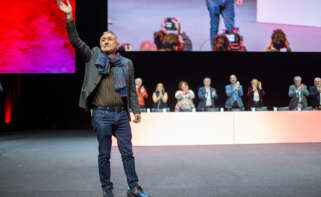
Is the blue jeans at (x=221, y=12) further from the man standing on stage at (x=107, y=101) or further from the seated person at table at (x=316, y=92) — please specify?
the man standing on stage at (x=107, y=101)

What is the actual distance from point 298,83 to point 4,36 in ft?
20.6

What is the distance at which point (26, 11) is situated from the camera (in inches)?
223

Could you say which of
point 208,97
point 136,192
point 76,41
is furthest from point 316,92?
point 76,41

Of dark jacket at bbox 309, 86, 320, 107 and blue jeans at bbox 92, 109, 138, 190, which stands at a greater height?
dark jacket at bbox 309, 86, 320, 107

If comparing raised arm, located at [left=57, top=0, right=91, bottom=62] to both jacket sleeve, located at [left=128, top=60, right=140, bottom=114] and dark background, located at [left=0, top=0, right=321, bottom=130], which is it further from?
dark background, located at [left=0, top=0, right=321, bottom=130]

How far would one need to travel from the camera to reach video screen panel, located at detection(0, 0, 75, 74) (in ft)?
18.5

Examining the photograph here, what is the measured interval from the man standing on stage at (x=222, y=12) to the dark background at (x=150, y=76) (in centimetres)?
83

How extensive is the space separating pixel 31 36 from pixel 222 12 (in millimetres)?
4355

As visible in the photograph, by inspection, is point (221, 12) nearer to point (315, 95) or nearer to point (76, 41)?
point (315, 95)

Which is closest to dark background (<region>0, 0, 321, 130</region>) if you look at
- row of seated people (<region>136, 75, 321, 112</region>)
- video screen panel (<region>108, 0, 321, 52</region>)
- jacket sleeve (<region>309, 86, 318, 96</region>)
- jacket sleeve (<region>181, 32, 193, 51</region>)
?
jacket sleeve (<region>181, 32, 193, 51</region>)

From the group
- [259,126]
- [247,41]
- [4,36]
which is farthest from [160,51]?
[4,36]

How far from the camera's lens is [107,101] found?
1632mm

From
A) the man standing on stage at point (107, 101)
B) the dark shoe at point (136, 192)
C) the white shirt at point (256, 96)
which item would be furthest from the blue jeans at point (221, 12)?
the dark shoe at point (136, 192)

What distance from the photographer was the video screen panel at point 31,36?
5.63 metres
